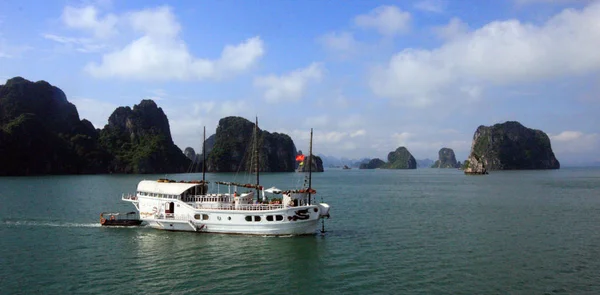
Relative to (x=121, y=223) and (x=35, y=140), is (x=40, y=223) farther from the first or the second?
(x=35, y=140)

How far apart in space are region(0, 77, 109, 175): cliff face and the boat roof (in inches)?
5800

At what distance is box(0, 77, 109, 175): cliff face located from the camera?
16283 cm

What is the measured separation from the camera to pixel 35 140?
172875 mm

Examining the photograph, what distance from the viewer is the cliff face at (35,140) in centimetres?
16283

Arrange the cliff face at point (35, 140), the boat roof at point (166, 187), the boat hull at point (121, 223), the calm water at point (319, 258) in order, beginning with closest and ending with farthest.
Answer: the calm water at point (319, 258)
the boat roof at point (166, 187)
the boat hull at point (121, 223)
the cliff face at point (35, 140)

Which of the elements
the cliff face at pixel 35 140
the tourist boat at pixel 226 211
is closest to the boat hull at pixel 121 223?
the tourist boat at pixel 226 211

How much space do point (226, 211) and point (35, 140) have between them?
170217 millimetres

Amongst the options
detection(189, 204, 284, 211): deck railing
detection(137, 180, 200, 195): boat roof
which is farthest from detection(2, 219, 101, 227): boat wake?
detection(189, 204, 284, 211): deck railing

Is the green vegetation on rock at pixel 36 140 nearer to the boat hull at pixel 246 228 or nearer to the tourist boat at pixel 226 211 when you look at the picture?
the tourist boat at pixel 226 211

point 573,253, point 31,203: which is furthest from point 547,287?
point 31,203

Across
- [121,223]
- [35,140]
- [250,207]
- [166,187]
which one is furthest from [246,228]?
[35,140]

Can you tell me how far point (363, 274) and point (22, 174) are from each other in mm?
173953

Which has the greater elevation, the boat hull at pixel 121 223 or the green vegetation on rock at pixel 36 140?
the green vegetation on rock at pixel 36 140

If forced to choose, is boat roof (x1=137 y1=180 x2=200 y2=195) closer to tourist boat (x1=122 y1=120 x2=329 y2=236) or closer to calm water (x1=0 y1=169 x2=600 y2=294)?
tourist boat (x1=122 y1=120 x2=329 y2=236)
